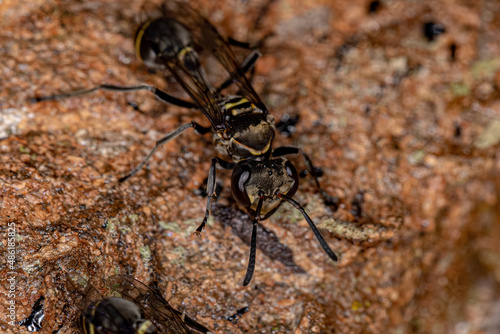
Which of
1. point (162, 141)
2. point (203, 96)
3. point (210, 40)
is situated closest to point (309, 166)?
point (203, 96)

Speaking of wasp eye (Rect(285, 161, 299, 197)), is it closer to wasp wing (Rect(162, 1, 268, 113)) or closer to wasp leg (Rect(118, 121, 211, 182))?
wasp wing (Rect(162, 1, 268, 113))

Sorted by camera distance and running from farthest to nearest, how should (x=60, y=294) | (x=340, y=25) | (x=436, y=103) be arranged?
(x=340, y=25) < (x=436, y=103) < (x=60, y=294)

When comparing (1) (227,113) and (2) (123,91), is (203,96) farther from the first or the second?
(2) (123,91)

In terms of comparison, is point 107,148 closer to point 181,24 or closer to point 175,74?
point 175,74

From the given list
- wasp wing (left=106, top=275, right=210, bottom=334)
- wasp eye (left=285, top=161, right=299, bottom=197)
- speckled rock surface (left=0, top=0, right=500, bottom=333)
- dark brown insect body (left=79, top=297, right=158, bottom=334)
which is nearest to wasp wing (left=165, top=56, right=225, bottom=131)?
speckled rock surface (left=0, top=0, right=500, bottom=333)

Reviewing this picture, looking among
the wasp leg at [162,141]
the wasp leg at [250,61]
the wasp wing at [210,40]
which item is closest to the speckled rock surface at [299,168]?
the wasp leg at [162,141]

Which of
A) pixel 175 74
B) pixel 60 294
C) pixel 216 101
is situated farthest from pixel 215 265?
pixel 175 74
